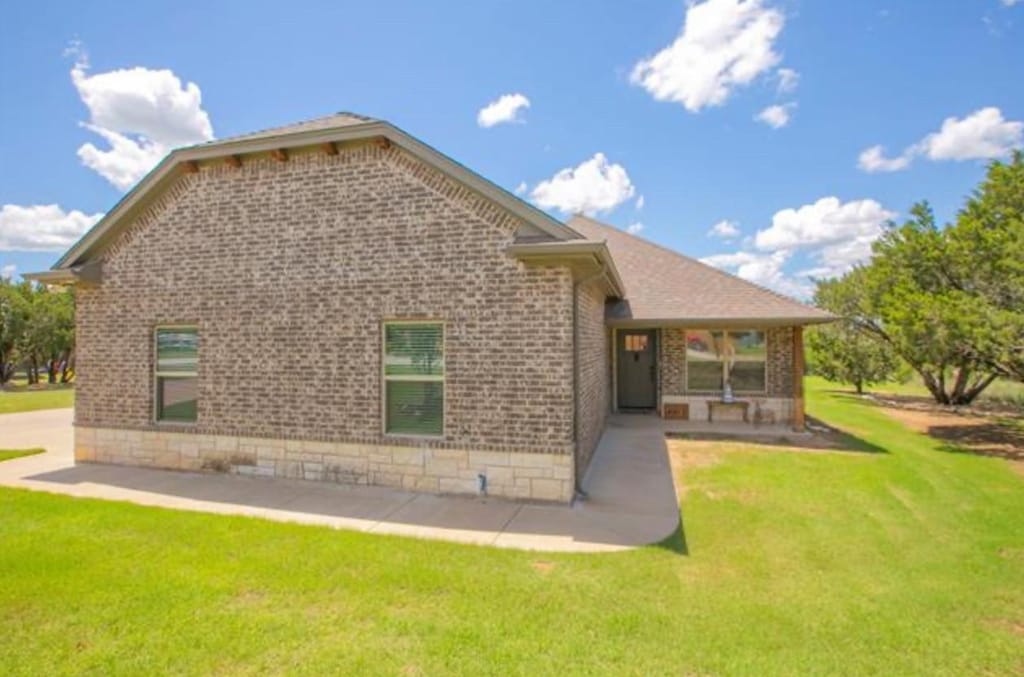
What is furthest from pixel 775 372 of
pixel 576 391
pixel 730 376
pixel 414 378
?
pixel 414 378

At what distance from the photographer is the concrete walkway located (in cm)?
607

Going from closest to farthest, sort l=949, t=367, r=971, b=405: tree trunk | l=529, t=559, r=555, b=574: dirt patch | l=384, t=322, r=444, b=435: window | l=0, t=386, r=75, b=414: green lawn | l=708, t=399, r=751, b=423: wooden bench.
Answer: l=529, t=559, r=555, b=574: dirt patch < l=384, t=322, r=444, b=435: window < l=708, t=399, r=751, b=423: wooden bench < l=0, t=386, r=75, b=414: green lawn < l=949, t=367, r=971, b=405: tree trunk

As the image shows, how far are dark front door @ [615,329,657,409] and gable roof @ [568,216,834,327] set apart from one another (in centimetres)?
152

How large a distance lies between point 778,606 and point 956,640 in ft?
3.91

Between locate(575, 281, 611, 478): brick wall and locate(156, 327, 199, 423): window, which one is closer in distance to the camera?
locate(575, 281, 611, 478): brick wall

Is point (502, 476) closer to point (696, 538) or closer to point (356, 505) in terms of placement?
point (356, 505)

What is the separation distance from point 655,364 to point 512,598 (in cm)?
1138

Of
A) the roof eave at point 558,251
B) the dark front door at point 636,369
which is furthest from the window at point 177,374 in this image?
the dark front door at point 636,369

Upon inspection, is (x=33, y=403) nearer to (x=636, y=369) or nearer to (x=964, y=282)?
(x=636, y=369)

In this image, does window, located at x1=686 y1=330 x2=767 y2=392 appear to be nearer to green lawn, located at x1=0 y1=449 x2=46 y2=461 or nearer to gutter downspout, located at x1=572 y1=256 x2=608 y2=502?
gutter downspout, located at x1=572 y1=256 x2=608 y2=502

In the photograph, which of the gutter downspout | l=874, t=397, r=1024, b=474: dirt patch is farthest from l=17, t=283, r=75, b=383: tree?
l=874, t=397, r=1024, b=474: dirt patch

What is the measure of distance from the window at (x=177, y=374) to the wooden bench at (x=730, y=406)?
11.4 metres

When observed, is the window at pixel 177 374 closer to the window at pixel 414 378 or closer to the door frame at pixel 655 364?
the window at pixel 414 378

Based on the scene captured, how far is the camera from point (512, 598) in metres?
4.49
